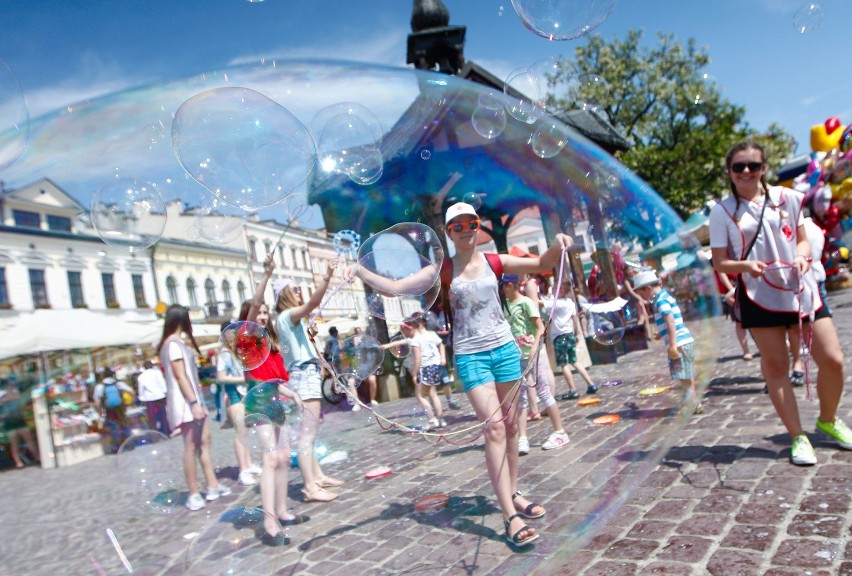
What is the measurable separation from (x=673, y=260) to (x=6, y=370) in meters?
2.96

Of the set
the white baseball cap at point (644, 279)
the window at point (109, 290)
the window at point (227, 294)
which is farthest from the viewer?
the white baseball cap at point (644, 279)

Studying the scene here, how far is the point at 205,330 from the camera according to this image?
2.70 m

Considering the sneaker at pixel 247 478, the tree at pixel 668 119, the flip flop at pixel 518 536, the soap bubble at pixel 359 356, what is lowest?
the flip flop at pixel 518 536

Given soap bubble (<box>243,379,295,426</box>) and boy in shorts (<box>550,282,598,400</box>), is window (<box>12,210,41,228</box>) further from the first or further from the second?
boy in shorts (<box>550,282,598,400</box>)

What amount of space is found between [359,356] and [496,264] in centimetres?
77

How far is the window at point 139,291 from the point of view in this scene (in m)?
2.39

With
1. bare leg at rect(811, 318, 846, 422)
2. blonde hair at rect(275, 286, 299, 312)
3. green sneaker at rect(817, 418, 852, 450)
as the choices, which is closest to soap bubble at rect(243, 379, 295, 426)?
blonde hair at rect(275, 286, 299, 312)

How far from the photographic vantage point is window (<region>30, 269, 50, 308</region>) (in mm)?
2217

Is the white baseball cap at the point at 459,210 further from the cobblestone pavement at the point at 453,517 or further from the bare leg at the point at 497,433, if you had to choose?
the cobblestone pavement at the point at 453,517

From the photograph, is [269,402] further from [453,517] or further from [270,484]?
[453,517]

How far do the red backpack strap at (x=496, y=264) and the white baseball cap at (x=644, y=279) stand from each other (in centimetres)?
83

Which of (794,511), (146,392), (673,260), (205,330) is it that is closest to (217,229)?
(205,330)

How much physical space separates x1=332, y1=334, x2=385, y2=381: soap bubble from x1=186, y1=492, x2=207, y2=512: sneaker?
78cm

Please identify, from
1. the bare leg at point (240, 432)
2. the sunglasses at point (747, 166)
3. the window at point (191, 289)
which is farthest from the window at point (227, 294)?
the sunglasses at point (747, 166)
